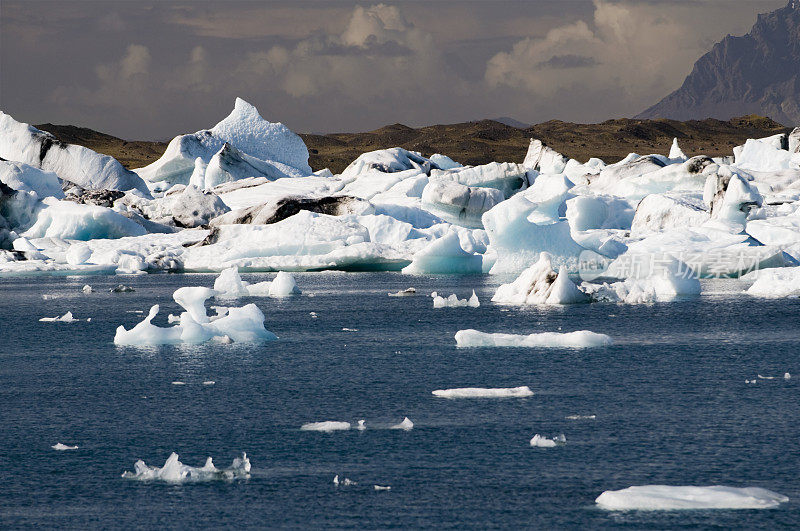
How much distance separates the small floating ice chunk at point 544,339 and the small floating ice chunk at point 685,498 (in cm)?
968

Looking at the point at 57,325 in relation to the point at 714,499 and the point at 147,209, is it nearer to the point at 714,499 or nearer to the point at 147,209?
the point at 714,499

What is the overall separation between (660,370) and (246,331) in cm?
834

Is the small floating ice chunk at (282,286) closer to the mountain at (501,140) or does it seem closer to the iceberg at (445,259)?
the iceberg at (445,259)

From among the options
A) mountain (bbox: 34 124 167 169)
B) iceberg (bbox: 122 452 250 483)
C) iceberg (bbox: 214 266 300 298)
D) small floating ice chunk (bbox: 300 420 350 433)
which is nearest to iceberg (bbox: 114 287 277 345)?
small floating ice chunk (bbox: 300 420 350 433)

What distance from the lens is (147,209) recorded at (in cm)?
5472

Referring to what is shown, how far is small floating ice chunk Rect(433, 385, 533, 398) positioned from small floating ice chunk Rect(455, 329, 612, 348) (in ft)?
14.9

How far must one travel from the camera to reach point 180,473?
32.7ft

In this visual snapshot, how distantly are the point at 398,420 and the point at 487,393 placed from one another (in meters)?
1.89

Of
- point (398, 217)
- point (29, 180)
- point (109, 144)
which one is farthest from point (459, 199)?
point (109, 144)

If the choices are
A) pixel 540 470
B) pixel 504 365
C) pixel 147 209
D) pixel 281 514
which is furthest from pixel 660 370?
pixel 147 209

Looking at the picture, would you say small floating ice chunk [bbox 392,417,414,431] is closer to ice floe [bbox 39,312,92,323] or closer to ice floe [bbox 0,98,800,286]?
ice floe [bbox 0,98,800,286]

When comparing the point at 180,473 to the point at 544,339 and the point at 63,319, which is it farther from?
the point at 63,319

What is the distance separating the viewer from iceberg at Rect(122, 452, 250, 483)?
392 inches

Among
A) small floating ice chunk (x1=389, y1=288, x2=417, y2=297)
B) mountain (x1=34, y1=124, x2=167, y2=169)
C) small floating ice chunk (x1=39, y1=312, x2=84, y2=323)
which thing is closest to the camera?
small floating ice chunk (x1=39, y1=312, x2=84, y2=323)
